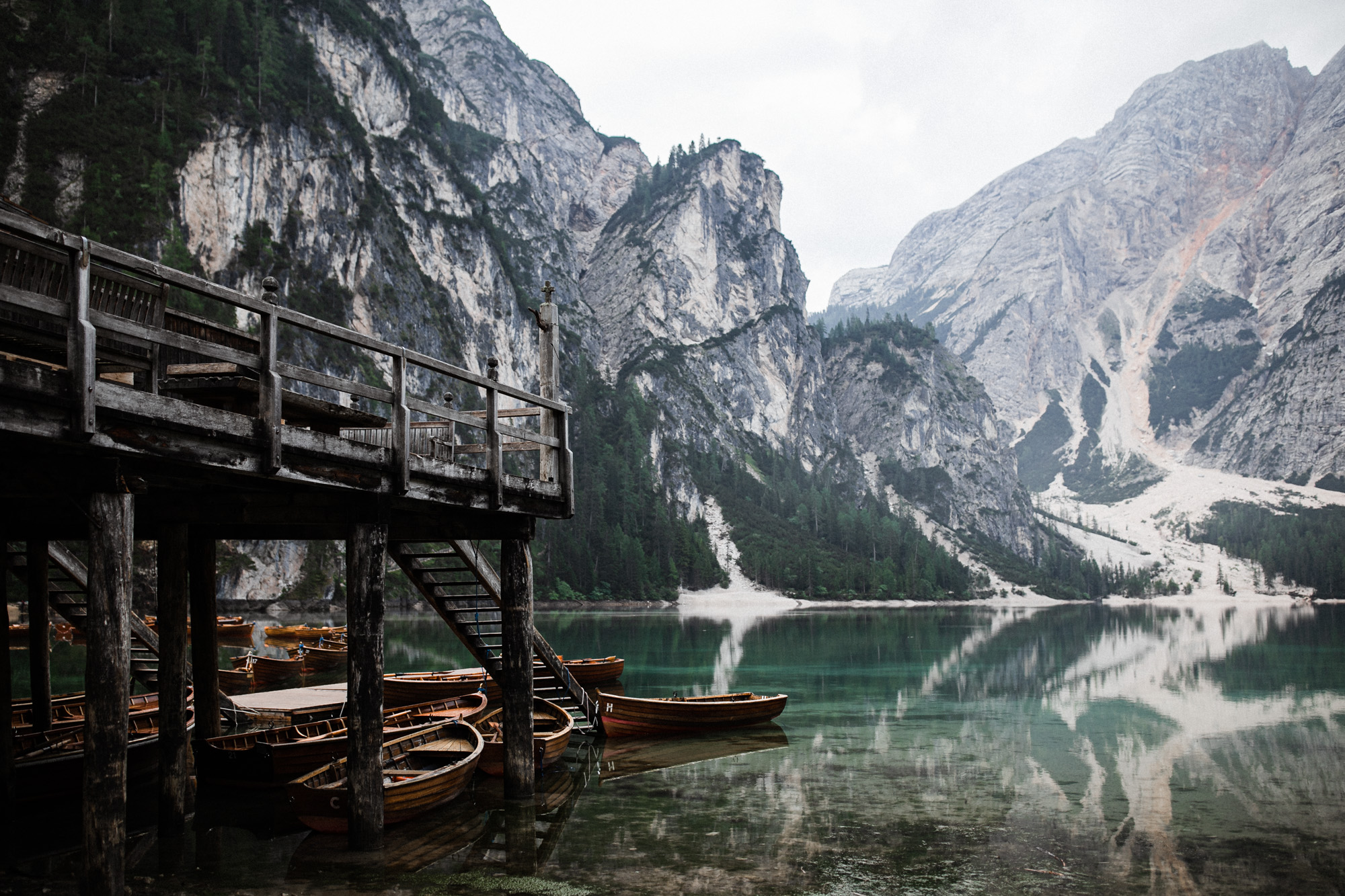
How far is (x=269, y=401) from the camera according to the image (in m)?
10.5

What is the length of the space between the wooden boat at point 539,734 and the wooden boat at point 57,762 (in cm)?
586

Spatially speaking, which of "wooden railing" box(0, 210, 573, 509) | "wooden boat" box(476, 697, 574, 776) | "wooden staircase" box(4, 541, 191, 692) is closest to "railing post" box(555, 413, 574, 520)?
"wooden railing" box(0, 210, 573, 509)

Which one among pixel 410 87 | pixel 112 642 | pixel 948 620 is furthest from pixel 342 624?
pixel 410 87

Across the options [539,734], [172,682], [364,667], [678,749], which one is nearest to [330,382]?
[364,667]

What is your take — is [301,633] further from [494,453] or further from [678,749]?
[494,453]

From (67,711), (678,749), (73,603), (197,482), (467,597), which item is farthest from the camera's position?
(678,749)

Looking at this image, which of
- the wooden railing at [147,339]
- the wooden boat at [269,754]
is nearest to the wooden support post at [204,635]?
the wooden boat at [269,754]

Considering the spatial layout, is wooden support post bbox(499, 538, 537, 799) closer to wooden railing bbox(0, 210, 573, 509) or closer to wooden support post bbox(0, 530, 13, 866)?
wooden railing bbox(0, 210, 573, 509)

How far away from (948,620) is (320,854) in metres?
112

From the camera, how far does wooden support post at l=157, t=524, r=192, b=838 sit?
14.5 metres

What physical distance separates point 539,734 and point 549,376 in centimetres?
838

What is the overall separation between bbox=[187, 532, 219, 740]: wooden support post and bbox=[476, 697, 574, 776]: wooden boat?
5.41 meters

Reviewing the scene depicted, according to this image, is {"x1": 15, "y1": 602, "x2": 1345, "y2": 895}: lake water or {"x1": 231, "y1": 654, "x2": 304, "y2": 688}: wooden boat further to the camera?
{"x1": 231, "y1": 654, "x2": 304, "y2": 688}: wooden boat

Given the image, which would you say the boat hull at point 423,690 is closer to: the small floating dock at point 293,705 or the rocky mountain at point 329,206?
the small floating dock at point 293,705
